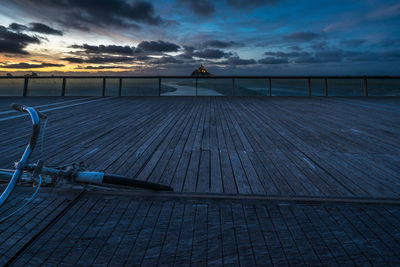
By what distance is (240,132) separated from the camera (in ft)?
11.5

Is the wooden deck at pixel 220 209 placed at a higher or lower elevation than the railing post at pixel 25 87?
lower

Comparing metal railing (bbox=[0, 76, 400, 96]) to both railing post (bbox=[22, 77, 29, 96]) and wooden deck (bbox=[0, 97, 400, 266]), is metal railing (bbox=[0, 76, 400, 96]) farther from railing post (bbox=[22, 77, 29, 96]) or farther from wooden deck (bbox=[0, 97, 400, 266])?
wooden deck (bbox=[0, 97, 400, 266])

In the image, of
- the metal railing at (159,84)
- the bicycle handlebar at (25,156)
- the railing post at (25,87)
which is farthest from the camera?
the metal railing at (159,84)

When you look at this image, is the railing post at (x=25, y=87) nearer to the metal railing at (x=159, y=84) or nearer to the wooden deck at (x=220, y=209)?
the metal railing at (x=159, y=84)

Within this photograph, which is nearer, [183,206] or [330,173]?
[183,206]

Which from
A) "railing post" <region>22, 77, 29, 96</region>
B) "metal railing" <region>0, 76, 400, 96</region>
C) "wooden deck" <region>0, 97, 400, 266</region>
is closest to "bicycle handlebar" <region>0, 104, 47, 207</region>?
"wooden deck" <region>0, 97, 400, 266</region>

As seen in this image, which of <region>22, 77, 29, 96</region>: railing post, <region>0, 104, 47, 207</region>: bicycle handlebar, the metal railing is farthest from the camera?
the metal railing

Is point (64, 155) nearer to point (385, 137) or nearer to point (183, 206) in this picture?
point (183, 206)

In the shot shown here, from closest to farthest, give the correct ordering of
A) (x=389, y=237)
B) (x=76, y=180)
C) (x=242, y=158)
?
(x=389, y=237) < (x=76, y=180) < (x=242, y=158)

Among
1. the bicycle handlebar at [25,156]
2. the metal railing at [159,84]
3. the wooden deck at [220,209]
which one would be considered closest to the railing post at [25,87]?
the metal railing at [159,84]

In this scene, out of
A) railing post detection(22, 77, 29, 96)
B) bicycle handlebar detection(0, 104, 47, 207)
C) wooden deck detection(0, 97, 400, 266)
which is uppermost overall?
railing post detection(22, 77, 29, 96)

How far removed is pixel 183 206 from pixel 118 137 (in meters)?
2.26

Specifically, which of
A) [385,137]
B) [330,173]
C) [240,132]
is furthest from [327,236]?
[385,137]

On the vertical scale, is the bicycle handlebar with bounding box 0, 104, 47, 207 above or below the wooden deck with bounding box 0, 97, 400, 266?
above
